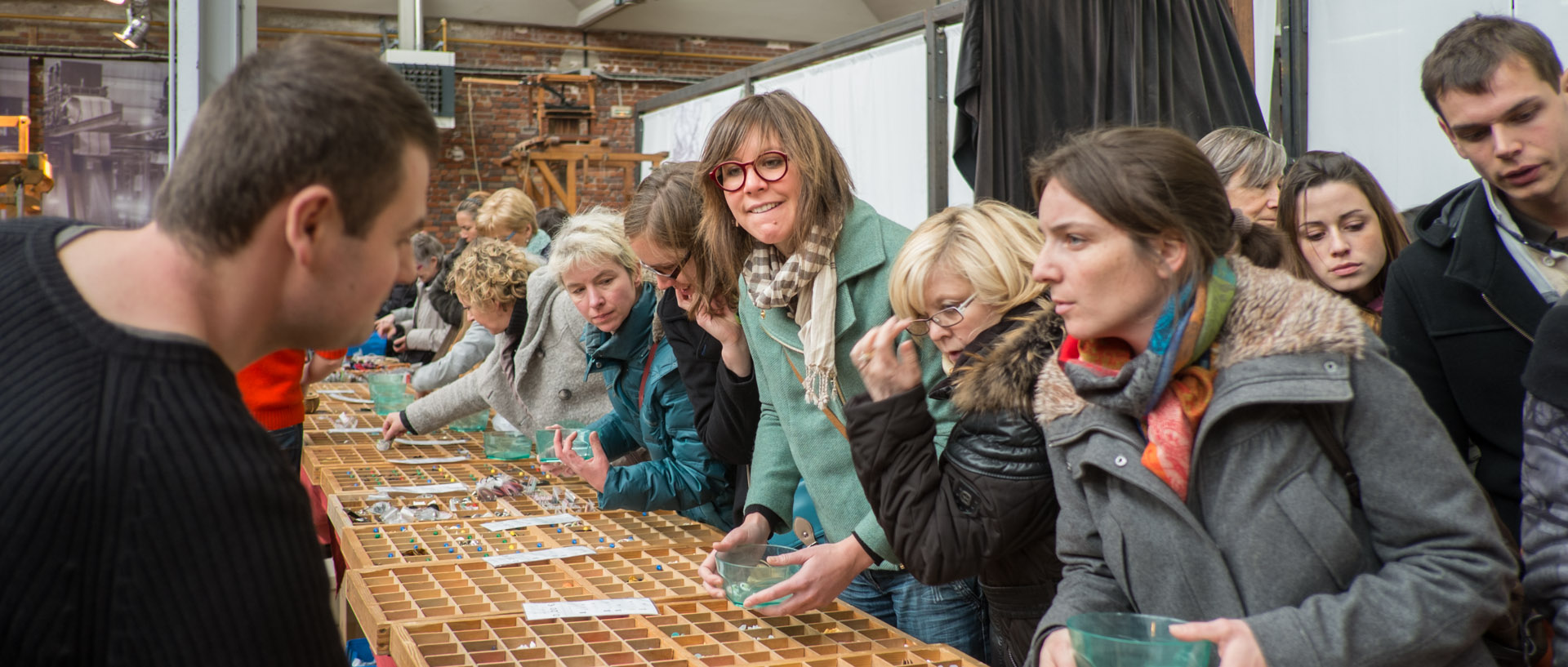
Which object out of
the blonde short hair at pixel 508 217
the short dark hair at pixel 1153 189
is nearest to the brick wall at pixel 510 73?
the blonde short hair at pixel 508 217

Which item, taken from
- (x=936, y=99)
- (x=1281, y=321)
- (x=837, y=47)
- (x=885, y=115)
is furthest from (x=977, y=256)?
(x=837, y=47)

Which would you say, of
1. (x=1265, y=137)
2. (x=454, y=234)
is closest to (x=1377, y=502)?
(x=1265, y=137)

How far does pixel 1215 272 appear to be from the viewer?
1.16 m

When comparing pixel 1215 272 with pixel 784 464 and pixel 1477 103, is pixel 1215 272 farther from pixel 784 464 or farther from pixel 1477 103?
pixel 784 464

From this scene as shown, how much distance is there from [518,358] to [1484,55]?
2.37 m

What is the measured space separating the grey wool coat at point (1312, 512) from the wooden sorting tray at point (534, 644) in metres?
0.64

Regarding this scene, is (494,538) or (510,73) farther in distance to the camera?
(510,73)

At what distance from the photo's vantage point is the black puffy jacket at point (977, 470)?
4.55ft

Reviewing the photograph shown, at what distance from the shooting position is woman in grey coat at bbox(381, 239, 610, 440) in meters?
3.06

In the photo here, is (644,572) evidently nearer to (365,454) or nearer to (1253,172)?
(1253,172)

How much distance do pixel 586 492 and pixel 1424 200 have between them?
2.46 m

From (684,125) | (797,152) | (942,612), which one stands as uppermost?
(684,125)

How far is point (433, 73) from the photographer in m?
10.8

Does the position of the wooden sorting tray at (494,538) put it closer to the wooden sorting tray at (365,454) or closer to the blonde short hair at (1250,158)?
the wooden sorting tray at (365,454)
